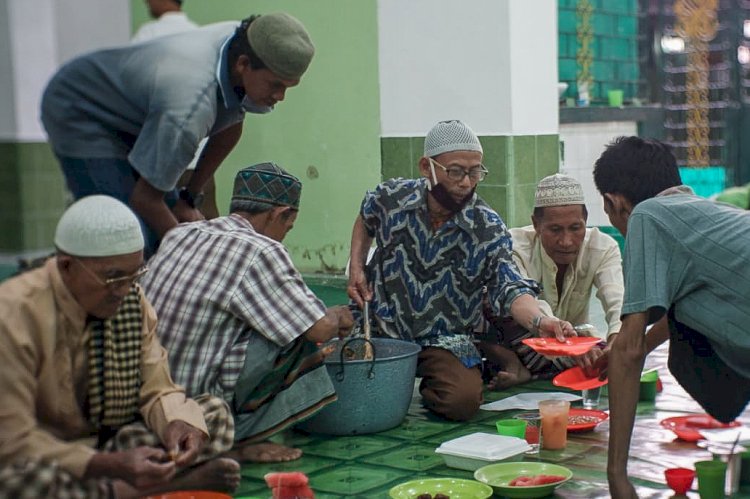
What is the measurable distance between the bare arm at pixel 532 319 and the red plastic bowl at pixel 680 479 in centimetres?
82

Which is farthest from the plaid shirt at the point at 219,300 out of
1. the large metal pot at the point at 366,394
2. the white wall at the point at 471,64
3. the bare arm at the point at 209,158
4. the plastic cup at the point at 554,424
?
the white wall at the point at 471,64

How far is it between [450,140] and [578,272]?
2.73 ft

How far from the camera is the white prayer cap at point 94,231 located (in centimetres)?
231

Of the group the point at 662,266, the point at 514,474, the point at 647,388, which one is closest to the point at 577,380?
the point at 647,388

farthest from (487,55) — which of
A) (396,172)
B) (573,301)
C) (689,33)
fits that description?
(689,33)

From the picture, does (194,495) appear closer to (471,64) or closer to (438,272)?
(438,272)

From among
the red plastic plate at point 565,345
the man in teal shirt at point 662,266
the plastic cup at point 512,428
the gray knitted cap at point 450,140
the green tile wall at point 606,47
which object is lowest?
the plastic cup at point 512,428

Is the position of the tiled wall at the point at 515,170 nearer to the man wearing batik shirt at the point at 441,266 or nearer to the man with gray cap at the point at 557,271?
the man with gray cap at the point at 557,271

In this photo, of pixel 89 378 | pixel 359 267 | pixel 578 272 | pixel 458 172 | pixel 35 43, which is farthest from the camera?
pixel 578 272

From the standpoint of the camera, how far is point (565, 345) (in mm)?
3578

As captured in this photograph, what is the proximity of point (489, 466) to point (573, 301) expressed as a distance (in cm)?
150

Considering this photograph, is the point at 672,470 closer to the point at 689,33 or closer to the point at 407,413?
the point at 407,413

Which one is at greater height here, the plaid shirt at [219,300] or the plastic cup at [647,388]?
the plaid shirt at [219,300]

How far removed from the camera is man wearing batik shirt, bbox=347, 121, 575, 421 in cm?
404
